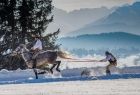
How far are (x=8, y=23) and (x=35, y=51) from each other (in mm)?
18297

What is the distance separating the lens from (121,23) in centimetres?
8050

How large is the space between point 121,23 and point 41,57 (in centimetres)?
5784

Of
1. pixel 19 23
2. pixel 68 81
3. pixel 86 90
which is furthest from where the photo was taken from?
pixel 19 23

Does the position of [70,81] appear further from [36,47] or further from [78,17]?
[78,17]

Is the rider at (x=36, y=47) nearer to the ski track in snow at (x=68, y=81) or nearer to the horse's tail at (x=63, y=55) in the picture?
the ski track in snow at (x=68, y=81)

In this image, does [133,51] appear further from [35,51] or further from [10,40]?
[35,51]

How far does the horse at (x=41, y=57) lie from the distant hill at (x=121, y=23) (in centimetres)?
4406

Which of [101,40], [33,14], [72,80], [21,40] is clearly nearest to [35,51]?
[72,80]

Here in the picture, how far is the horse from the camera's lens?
2292 centimetres

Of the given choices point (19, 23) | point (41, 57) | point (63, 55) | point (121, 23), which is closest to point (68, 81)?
point (41, 57)

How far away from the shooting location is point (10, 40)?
40219mm

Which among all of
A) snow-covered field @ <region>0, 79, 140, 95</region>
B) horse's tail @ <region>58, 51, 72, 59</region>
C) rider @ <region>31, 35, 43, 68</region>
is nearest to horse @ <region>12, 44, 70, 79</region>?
horse's tail @ <region>58, 51, 72, 59</region>

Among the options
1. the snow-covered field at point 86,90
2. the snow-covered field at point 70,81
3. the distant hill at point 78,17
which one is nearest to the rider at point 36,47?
the snow-covered field at point 70,81

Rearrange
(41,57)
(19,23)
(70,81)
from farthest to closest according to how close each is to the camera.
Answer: (19,23), (41,57), (70,81)
